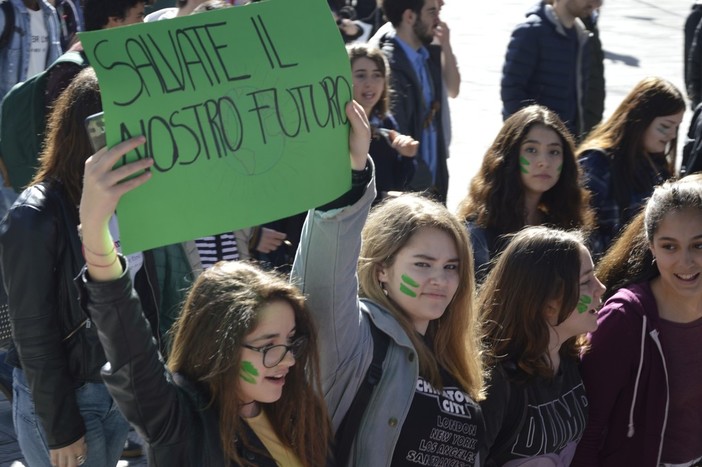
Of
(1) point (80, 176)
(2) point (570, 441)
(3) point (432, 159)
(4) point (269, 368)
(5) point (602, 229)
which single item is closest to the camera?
(4) point (269, 368)

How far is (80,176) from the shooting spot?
9.14ft

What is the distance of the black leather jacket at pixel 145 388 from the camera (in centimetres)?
211

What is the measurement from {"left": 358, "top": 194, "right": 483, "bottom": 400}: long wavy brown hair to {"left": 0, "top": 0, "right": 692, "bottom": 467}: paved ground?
4749mm

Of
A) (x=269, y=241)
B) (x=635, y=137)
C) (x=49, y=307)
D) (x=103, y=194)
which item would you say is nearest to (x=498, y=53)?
(x=635, y=137)

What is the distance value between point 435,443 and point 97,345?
972 millimetres

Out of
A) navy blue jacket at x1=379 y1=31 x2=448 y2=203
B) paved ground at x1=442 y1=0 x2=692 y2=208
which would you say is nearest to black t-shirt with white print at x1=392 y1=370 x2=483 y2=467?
navy blue jacket at x1=379 y1=31 x2=448 y2=203

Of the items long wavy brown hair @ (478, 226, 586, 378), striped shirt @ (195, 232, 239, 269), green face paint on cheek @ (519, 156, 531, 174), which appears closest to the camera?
long wavy brown hair @ (478, 226, 586, 378)

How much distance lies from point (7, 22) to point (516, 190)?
3050mm

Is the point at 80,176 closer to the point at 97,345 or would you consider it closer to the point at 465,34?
the point at 97,345

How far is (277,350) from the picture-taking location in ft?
7.70

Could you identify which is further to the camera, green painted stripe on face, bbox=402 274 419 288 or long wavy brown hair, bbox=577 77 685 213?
long wavy brown hair, bbox=577 77 685 213

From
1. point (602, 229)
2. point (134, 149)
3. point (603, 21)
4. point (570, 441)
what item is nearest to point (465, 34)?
point (603, 21)

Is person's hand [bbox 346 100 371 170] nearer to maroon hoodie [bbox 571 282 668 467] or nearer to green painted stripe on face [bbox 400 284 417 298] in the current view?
green painted stripe on face [bbox 400 284 417 298]

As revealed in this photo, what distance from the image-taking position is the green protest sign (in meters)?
2.04
